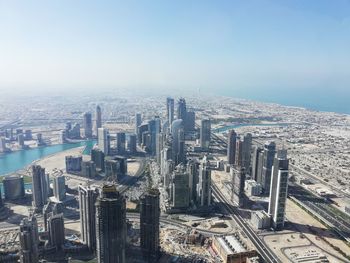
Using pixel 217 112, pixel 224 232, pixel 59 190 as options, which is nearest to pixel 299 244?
pixel 224 232

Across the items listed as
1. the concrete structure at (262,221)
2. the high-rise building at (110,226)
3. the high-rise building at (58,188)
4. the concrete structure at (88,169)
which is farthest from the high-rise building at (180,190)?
the concrete structure at (88,169)

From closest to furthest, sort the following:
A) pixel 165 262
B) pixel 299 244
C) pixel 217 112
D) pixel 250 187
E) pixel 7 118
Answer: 1. pixel 165 262
2. pixel 299 244
3. pixel 250 187
4. pixel 7 118
5. pixel 217 112

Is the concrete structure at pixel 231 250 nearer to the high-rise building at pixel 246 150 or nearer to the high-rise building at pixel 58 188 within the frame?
the high-rise building at pixel 58 188

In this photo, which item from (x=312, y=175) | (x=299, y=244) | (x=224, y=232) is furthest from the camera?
Answer: (x=312, y=175)

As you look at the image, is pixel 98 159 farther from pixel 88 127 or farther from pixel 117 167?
pixel 88 127

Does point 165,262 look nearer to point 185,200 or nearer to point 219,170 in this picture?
point 185,200

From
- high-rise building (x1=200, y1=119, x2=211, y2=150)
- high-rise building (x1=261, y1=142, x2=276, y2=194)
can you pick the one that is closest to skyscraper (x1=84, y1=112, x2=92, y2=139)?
high-rise building (x1=200, y1=119, x2=211, y2=150)
